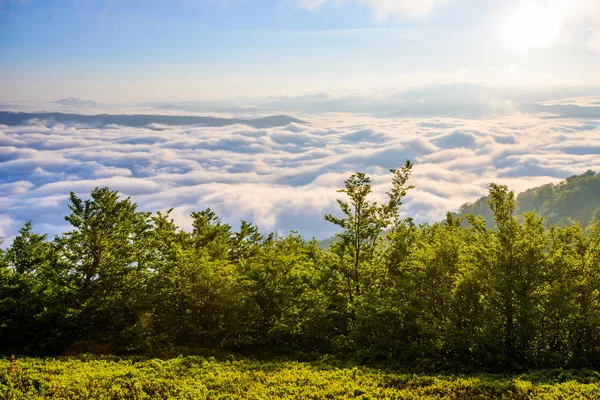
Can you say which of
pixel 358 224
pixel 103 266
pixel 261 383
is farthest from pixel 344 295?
pixel 103 266

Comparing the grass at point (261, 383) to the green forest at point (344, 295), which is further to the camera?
the green forest at point (344, 295)

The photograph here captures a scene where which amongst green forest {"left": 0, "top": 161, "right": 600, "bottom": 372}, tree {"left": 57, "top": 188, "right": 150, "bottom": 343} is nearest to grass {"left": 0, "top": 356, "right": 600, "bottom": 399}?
green forest {"left": 0, "top": 161, "right": 600, "bottom": 372}

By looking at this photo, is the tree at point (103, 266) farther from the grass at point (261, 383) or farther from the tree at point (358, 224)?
the tree at point (358, 224)

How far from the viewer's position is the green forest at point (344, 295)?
25.0 metres

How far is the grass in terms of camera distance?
19047 millimetres

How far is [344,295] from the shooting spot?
3180cm

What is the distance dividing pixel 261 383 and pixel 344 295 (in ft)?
39.6

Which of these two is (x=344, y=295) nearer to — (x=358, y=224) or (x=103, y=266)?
(x=358, y=224)

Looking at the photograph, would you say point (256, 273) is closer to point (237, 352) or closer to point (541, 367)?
point (237, 352)

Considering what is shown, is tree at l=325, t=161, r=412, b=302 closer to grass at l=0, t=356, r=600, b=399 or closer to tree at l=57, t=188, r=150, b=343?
grass at l=0, t=356, r=600, b=399

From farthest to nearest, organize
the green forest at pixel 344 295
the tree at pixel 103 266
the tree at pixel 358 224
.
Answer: the tree at pixel 358 224, the tree at pixel 103 266, the green forest at pixel 344 295

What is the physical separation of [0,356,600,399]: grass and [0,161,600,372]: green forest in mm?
3326

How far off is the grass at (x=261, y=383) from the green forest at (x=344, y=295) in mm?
3326

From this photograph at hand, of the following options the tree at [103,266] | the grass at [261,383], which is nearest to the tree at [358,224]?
the grass at [261,383]
